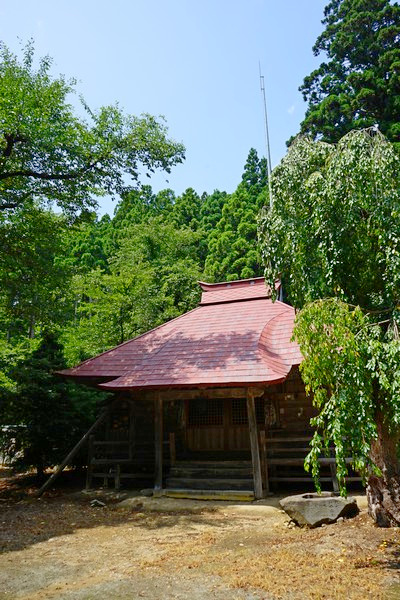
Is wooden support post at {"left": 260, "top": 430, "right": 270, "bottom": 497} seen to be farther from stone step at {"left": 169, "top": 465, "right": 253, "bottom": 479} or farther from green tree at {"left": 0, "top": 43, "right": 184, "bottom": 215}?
green tree at {"left": 0, "top": 43, "right": 184, "bottom": 215}

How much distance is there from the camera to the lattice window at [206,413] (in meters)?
12.8

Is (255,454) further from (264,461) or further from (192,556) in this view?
(192,556)

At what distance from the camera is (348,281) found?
6598 millimetres

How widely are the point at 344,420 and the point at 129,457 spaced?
822 centimetres

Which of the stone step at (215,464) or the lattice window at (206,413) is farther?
the lattice window at (206,413)

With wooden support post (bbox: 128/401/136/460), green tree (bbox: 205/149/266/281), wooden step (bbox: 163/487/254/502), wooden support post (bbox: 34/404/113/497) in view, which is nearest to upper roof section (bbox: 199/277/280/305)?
wooden support post (bbox: 128/401/136/460)

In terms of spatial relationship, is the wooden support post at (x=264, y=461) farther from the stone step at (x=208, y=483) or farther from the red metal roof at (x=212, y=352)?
the red metal roof at (x=212, y=352)

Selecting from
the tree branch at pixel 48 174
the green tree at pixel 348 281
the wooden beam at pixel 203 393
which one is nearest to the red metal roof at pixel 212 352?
the wooden beam at pixel 203 393

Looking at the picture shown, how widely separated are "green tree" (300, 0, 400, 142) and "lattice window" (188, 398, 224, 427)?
1882 cm

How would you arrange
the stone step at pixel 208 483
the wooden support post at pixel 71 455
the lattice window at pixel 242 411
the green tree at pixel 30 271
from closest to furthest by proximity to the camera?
the stone step at pixel 208 483 < the wooden support post at pixel 71 455 < the lattice window at pixel 242 411 < the green tree at pixel 30 271

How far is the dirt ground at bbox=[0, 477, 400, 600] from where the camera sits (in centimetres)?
505

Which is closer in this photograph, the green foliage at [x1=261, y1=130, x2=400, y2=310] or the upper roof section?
the green foliage at [x1=261, y1=130, x2=400, y2=310]

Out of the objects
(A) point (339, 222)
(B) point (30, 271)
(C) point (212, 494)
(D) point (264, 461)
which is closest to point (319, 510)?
(D) point (264, 461)

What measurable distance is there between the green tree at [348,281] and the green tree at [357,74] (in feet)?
67.8
